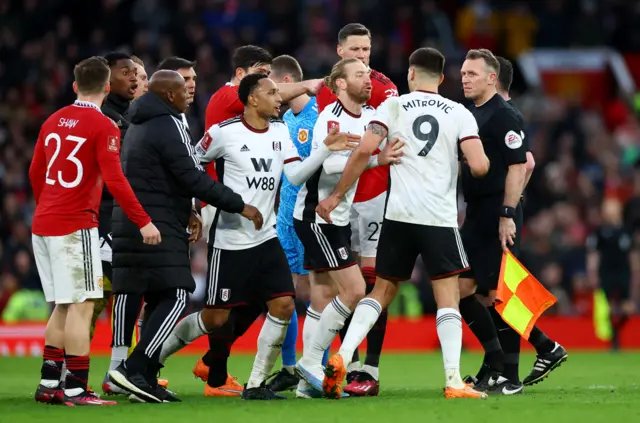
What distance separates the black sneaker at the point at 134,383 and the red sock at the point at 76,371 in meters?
0.21

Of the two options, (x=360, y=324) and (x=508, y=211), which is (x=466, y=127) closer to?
(x=508, y=211)

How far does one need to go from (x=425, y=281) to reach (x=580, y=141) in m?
4.83

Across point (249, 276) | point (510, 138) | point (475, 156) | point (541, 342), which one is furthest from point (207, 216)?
point (541, 342)

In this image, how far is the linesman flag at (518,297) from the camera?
934 cm

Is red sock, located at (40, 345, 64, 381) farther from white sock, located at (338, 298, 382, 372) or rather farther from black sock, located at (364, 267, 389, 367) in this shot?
black sock, located at (364, 267, 389, 367)

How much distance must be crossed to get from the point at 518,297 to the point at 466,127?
146cm

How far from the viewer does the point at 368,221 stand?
10039 mm

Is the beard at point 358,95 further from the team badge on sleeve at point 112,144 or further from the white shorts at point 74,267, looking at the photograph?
the white shorts at point 74,267

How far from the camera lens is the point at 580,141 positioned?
21812mm

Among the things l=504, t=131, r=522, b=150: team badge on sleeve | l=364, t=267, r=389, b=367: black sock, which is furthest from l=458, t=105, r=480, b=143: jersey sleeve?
l=364, t=267, r=389, b=367: black sock

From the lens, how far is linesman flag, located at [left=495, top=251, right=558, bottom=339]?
9.34 m

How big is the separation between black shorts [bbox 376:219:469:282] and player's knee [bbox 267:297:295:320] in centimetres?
69

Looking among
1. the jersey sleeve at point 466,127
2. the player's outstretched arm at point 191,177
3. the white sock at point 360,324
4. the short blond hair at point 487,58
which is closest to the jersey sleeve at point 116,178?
the player's outstretched arm at point 191,177

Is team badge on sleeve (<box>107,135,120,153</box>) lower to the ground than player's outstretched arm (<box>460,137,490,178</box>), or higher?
lower
